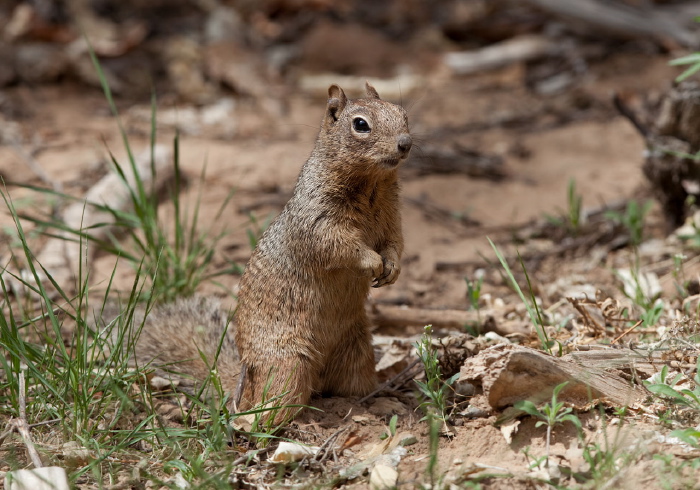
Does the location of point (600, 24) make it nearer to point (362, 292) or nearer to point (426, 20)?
point (426, 20)

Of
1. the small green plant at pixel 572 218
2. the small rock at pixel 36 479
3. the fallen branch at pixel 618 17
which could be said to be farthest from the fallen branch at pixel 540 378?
the fallen branch at pixel 618 17

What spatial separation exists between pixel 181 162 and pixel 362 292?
356 cm

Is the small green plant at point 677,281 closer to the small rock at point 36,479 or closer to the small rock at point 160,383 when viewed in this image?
the small rock at point 160,383

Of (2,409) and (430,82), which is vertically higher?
(430,82)

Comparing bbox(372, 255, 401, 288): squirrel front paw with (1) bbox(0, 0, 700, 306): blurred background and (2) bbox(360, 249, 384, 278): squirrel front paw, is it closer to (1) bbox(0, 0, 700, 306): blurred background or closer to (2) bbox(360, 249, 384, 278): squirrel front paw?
(2) bbox(360, 249, 384, 278): squirrel front paw

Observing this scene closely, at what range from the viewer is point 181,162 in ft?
22.5

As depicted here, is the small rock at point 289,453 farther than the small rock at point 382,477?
Yes

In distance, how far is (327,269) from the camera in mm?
3650

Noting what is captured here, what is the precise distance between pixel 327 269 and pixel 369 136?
67 centimetres

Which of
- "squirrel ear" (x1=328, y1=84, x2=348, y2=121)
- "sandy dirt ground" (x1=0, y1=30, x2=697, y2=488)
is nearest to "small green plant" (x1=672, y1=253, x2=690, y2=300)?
"sandy dirt ground" (x1=0, y1=30, x2=697, y2=488)

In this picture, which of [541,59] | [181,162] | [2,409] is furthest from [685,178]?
[541,59]

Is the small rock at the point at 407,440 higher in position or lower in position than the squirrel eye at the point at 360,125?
lower

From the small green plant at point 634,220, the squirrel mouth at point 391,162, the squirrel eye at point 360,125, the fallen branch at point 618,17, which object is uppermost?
the fallen branch at point 618,17

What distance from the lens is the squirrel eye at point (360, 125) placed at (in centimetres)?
368
